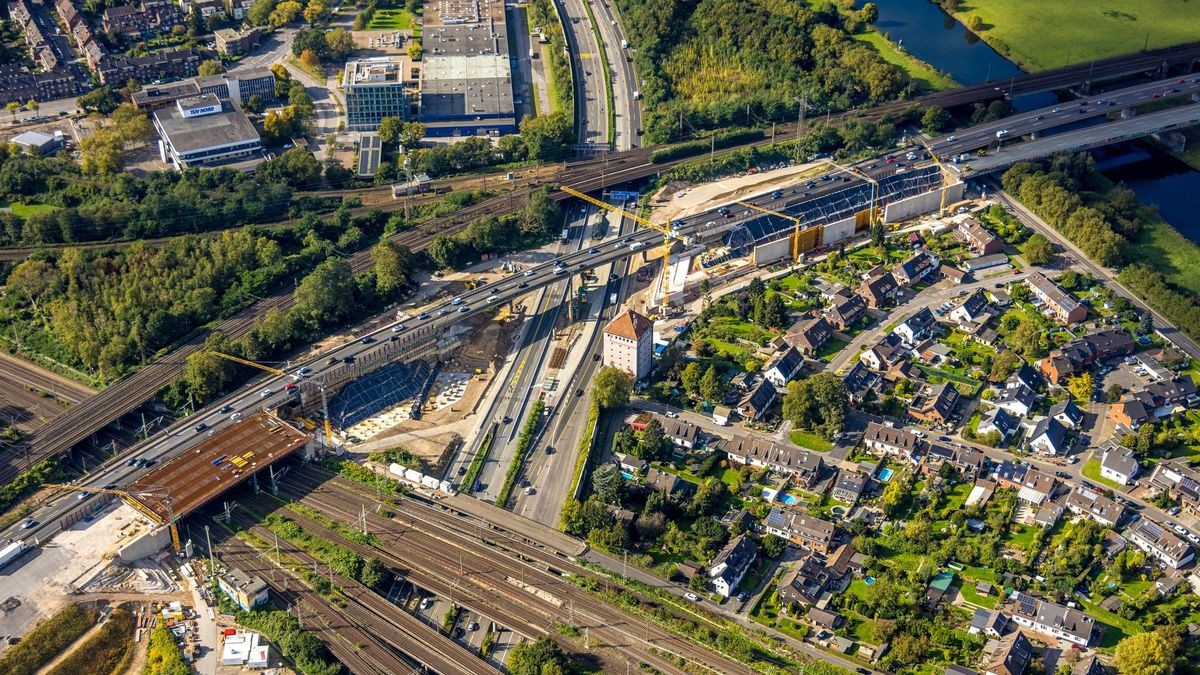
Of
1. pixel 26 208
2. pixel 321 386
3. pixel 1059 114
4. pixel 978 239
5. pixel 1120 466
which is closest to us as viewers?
pixel 1120 466

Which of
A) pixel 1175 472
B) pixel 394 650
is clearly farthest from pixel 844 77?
pixel 394 650

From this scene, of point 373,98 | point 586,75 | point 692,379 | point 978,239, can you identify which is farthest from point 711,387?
point 586,75

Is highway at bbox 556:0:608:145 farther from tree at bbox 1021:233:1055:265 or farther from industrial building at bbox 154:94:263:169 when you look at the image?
tree at bbox 1021:233:1055:265

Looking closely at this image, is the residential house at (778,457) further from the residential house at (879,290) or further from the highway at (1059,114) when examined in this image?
the highway at (1059,114)

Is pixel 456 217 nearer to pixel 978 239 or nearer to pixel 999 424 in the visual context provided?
pixel 978 239

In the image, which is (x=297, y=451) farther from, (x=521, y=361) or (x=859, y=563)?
(x=859, y=563)

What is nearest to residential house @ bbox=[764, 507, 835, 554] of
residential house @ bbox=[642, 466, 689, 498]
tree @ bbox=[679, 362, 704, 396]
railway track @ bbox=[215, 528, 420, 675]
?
residential house @ bbox=[642, 466, 689, 498]
